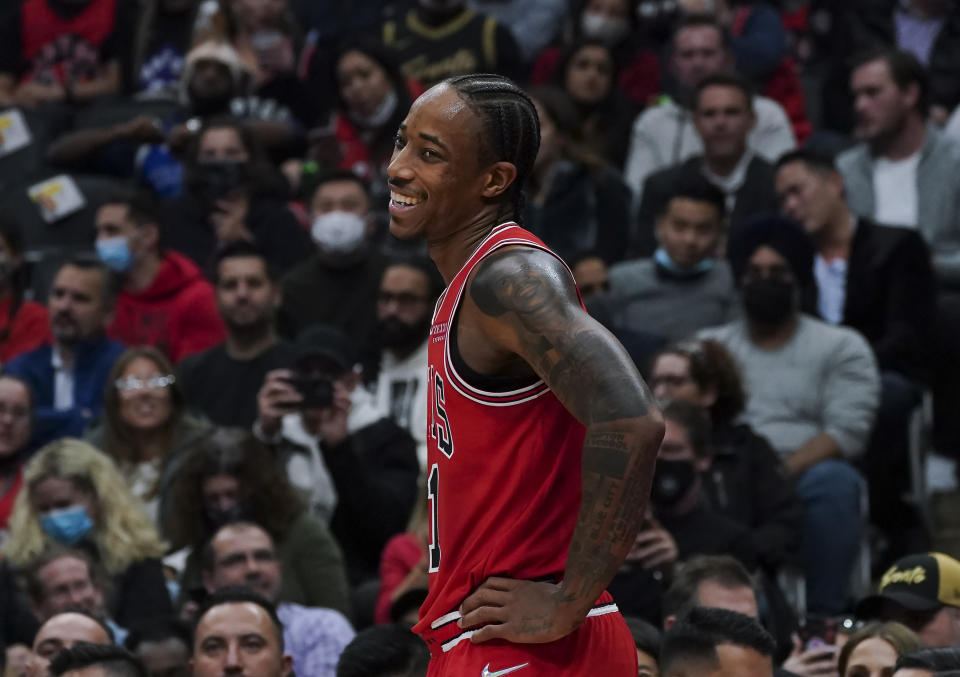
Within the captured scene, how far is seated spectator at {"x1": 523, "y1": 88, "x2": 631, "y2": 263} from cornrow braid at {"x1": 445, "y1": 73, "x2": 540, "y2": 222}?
253 inches

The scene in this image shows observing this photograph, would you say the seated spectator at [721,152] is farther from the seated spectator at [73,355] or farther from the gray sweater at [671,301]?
the seated spectator at [73,355]

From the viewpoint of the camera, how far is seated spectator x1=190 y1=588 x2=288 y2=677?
19.1 ft

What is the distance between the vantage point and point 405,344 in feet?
27.7

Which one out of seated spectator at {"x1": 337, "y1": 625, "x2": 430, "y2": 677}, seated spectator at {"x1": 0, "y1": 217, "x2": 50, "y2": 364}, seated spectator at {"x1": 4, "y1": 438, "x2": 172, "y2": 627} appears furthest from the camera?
seated spectator at {"x1": 0, "y1": 217, "x2": 50, "y2": 364}

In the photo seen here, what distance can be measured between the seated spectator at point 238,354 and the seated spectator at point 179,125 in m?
A: 2.02

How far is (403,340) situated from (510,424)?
5429 millimetres

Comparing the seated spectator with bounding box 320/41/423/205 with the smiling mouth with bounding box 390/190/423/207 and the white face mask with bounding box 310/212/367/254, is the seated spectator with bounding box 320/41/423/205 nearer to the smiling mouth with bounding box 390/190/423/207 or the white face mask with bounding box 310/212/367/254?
the white face mask with bounding box 310/212/367/254

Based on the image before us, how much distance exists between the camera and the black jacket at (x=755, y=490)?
7242 mm

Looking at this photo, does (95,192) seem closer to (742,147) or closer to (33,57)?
(33,57)

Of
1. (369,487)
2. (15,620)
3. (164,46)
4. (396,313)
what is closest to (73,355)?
(396,313)

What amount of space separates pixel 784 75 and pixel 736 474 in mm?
4629

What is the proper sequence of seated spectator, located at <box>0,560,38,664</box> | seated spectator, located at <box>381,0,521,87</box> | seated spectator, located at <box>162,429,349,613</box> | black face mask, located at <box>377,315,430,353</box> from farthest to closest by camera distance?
seated spectator, located at <box>381,0,521,87</box>, black face mask, located at <box>377,315,430,353</box>, seated spectator, located at <box>162,429,349,613</box>, seated spectator, located at <box>0,560,38,664</box>

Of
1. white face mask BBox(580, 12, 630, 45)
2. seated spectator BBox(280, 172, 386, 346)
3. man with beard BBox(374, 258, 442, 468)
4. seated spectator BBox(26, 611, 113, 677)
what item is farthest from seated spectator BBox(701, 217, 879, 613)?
white face mask BBox(580, 12, 630, 45)

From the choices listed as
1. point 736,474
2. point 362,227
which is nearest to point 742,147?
point 362,227
